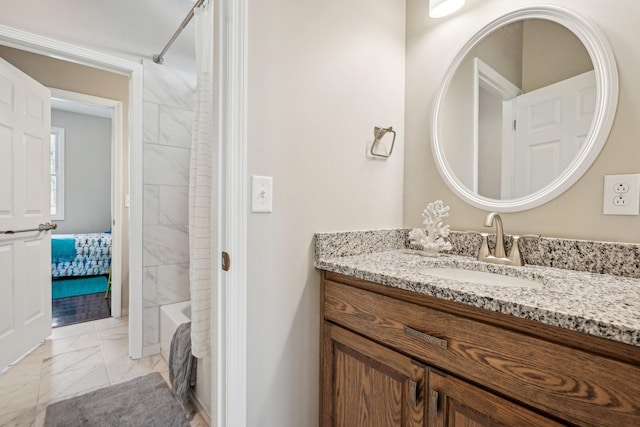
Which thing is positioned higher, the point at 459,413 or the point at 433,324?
the point at 433,324

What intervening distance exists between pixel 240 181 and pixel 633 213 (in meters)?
1.22

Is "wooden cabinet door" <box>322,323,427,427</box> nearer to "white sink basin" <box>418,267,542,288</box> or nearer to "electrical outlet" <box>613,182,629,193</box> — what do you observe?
"white sink basin" <box>418,267,542,288</box>

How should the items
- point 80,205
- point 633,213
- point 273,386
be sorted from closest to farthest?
point 633,213
point 273,386
point 80,205

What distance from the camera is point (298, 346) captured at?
1.13 metres

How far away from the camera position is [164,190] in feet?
7.42

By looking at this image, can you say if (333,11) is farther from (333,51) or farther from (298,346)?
(298,346)

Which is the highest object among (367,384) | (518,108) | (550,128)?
(518,108)

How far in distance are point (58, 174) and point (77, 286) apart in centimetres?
222

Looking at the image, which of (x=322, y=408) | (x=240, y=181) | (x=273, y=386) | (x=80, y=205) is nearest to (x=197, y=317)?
(x=273, y=386)

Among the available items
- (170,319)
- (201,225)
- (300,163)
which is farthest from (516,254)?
(170,319)

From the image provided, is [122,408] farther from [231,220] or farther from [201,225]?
[231,220]

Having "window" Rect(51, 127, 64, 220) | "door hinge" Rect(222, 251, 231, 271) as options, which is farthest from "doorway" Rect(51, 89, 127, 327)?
"door hinge" Rect(222, 251, 231, 271)

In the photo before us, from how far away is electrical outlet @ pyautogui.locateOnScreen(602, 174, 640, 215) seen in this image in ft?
3.08

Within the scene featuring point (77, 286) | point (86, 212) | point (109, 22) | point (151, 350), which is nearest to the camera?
point (109, 22)
